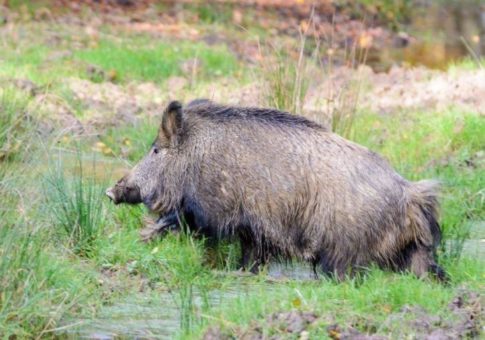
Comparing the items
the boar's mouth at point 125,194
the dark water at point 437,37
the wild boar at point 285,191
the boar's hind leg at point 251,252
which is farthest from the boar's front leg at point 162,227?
the dark water at point 437,37

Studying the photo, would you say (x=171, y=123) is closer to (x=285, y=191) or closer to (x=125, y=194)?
(x=125, y=194)

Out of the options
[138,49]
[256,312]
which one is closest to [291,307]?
[256,312]

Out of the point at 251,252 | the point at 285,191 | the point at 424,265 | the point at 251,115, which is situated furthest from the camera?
the point at 251,115

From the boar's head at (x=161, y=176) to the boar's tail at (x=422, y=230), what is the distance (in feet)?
5.29

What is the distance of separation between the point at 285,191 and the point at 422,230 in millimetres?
913

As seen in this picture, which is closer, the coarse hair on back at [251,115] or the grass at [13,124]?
the coarse hair on back at [251,115]

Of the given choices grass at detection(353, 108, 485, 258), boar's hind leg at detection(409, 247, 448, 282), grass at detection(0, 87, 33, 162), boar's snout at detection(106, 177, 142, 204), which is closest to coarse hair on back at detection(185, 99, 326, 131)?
boar's snout at detection(106, 177, 142, 204)

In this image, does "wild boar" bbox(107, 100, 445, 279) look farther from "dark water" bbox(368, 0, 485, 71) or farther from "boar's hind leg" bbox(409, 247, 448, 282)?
"dark water" bbox(368, 0, 485, 71)

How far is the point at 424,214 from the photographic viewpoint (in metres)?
7.16

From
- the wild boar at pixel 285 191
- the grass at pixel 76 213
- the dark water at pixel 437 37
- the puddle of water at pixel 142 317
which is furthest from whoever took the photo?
the dark water at pixel 437 37

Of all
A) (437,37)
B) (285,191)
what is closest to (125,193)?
(285,191)

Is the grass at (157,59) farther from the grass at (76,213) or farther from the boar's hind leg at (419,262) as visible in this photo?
the boar's hind leg at (419,262)

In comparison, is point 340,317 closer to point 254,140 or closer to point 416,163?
point 254,140

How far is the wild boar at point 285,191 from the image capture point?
7102 mm
